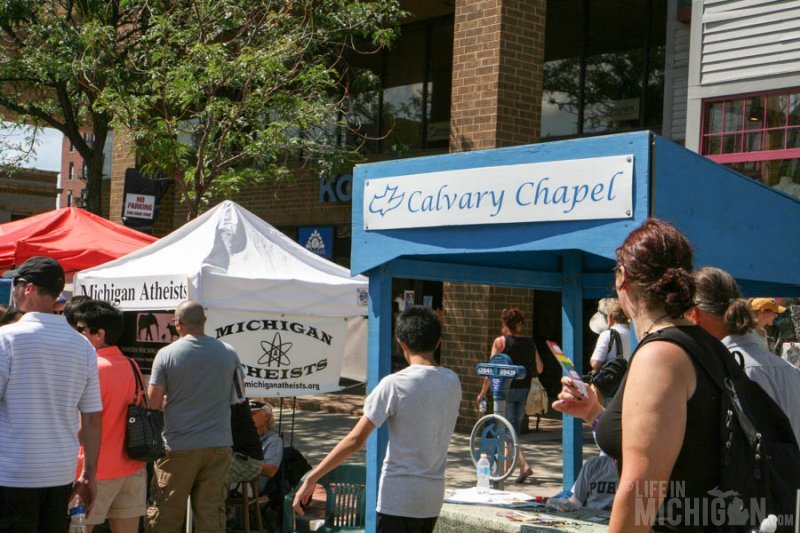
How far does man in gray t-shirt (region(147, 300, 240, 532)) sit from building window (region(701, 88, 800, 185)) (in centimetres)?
706

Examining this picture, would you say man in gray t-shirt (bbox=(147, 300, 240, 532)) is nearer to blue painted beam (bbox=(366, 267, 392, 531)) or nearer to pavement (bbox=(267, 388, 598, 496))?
blue painted beam (bbox=(366, 267, 392, 531))

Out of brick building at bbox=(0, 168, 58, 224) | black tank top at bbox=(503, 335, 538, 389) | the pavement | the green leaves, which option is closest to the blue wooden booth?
the pavement

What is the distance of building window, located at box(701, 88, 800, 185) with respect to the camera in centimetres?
1068

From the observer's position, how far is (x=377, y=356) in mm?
5676

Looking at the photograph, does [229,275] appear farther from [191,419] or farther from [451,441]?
[451,441]

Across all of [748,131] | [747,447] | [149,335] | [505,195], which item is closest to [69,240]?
[149,335]

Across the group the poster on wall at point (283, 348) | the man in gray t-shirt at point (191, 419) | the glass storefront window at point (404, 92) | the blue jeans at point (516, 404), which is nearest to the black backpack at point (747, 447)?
the man in gray t-shirt at point (191, 419)

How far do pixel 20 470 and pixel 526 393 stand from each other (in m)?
6.58

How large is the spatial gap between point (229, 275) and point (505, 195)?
10.9 feet

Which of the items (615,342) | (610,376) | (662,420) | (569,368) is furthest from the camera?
(615,342)

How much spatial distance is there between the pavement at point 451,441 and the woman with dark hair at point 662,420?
6.08 metres

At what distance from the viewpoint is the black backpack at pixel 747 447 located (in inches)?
101

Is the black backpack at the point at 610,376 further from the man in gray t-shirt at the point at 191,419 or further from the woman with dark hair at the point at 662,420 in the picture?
the woman with dark hair at the point at 662,420

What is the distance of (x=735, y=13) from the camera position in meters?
11.1
